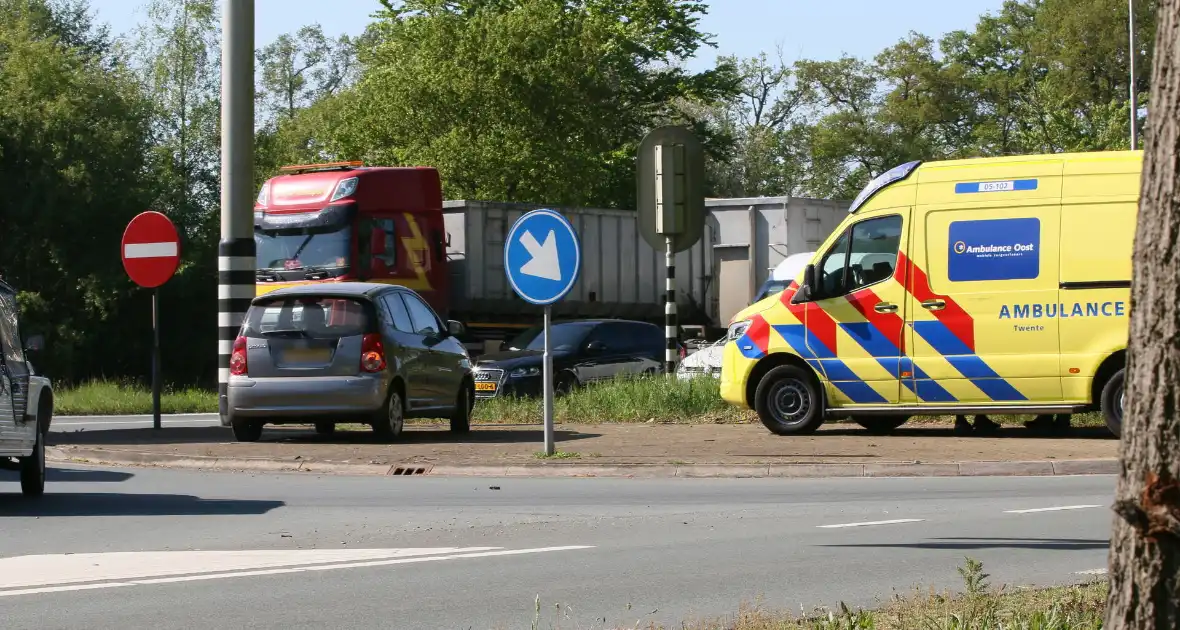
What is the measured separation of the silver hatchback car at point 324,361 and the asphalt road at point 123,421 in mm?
5255

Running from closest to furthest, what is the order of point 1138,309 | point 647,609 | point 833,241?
point 1138,309
point 647,609
point 833,241

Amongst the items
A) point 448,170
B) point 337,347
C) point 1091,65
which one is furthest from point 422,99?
point 337,347

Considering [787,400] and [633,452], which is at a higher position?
[787,400]

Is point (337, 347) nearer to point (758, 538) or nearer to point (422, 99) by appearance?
point (758, 538)

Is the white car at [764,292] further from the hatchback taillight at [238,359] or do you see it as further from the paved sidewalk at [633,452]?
the hatchback taillight at [238,359]

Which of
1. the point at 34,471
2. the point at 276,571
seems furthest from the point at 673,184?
the point at 276,571

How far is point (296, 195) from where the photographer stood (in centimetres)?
2755

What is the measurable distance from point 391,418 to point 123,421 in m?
8.96

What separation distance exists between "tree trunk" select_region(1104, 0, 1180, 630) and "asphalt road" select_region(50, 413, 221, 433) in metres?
19.0

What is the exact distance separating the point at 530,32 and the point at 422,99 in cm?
370

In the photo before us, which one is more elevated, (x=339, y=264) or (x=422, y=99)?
(x=422, y=99)

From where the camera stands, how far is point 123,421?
80.8 ft

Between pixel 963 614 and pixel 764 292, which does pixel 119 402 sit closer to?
pixel 764 292

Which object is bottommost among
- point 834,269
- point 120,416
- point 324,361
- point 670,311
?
point 120,416
